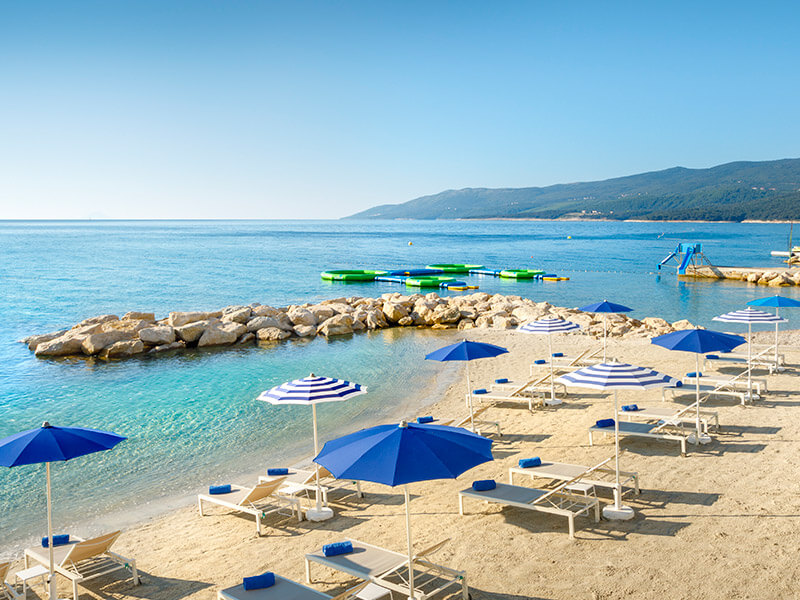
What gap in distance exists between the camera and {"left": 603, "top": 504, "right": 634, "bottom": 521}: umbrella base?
8.02m

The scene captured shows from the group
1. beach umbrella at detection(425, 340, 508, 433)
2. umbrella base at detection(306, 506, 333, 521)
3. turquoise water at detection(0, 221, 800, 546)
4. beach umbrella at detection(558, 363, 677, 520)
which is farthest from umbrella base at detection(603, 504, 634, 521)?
turquoise water at detection(0, 221, 800, 546)

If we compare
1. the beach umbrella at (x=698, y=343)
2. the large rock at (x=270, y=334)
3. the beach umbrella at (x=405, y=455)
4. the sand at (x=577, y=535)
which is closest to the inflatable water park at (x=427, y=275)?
the large rock at (x=270, y=334)

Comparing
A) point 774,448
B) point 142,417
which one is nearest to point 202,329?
point 142,417

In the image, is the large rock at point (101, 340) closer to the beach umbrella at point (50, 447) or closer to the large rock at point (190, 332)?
the large rock at point (190, 332)

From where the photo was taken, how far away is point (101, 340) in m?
24.4

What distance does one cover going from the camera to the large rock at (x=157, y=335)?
2492 cm

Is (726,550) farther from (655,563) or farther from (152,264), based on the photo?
(152,264)

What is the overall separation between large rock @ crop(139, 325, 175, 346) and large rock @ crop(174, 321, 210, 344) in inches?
12.6

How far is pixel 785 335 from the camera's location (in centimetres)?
2261

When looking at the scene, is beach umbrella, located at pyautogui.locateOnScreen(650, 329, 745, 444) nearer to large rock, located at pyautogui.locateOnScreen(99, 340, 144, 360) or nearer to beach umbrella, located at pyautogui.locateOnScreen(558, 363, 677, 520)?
beach umbrella, located at pyautogui.locateOnScreen(558, 363, 677, 520)

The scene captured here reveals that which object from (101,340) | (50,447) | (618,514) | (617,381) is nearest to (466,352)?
(617,381)

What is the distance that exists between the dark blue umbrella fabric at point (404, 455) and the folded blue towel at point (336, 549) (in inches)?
50.8

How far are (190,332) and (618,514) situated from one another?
20.8m

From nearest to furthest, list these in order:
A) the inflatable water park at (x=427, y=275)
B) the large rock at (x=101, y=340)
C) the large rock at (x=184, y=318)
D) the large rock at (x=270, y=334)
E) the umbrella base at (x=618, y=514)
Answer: the umbrella base at (x=618, y=514)
the large rock at (x=101, y=340)
the large rock at (x=270, y=334)
the large rock at (x=184, y=318)
the inflatable water park at (x=427, y=275)
